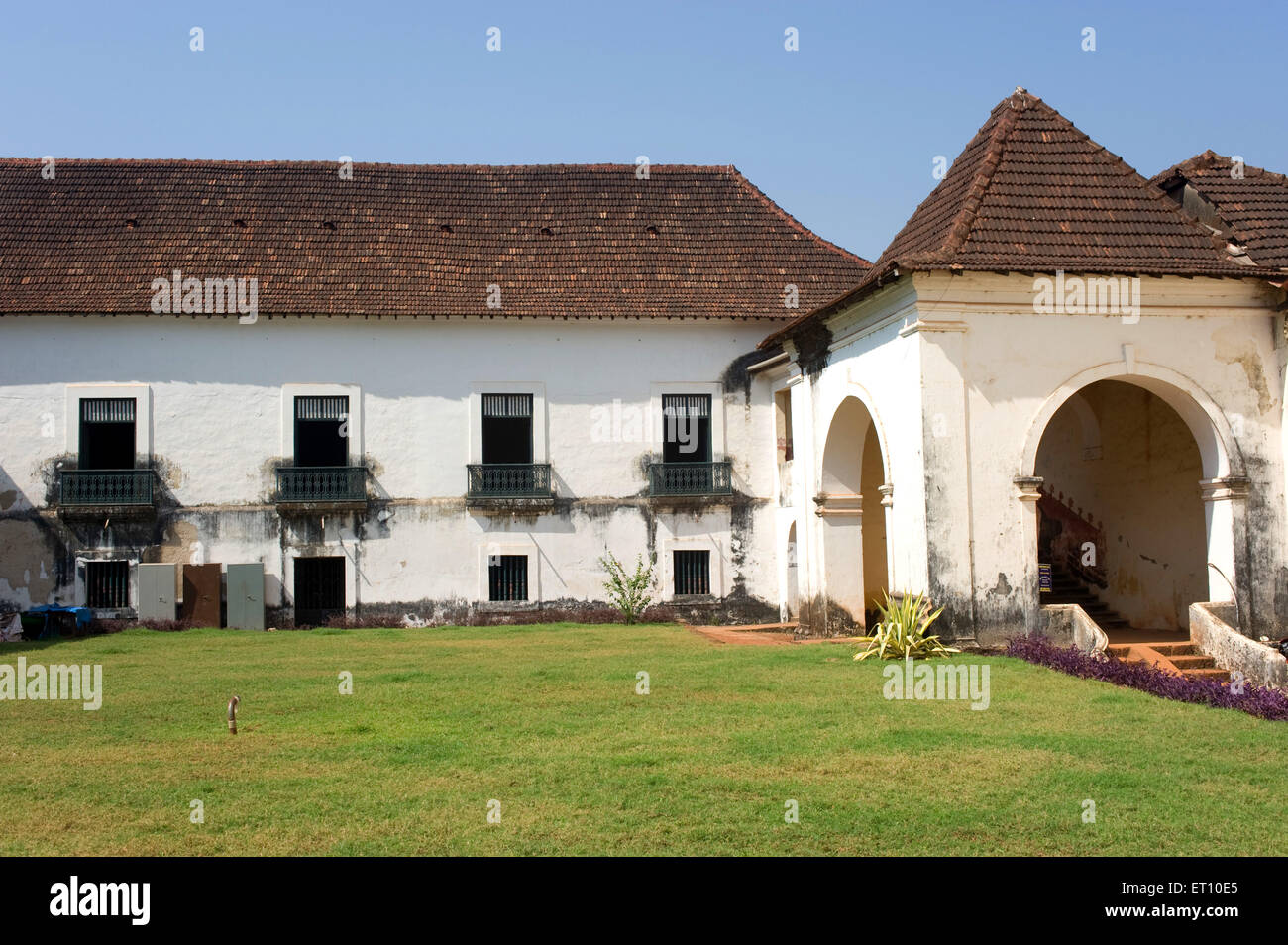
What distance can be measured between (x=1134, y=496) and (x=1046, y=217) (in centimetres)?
472

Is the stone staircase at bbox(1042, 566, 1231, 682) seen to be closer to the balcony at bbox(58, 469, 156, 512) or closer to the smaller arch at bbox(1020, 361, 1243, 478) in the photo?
the smaller arch at bbox(1020, 361, 1243, 478)

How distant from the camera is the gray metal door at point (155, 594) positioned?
2084 centimetres

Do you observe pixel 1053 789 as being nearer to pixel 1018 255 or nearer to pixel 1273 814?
pixel 1273 814

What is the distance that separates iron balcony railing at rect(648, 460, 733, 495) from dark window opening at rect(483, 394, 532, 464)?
7.97 feet

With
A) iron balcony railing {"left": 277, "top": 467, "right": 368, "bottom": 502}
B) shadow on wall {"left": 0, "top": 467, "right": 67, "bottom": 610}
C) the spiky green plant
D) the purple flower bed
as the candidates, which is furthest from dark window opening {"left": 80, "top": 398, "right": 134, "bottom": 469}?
the purple flower bed

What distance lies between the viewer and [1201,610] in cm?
1384

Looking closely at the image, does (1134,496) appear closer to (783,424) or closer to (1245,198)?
(1245,198)

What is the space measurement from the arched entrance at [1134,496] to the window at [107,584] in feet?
49.5

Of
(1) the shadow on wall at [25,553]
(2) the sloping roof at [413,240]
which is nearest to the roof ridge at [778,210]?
(2) the sloping roof at [413,240]

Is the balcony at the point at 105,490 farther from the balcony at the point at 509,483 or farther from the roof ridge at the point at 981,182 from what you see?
the roof ridge at the point at 981,182

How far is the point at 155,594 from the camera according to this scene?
20.9 metres

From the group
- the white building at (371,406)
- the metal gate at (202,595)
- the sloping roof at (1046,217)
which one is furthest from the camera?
the white building at (371,406)

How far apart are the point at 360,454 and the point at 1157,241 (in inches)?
528

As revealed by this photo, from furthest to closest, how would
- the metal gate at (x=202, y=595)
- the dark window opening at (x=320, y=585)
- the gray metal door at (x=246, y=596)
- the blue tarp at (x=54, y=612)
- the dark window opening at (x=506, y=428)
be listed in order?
the dark window opening at (x=506, y=428) → the dark window opening at (x=320, y=585) → the gray metal door at (x=246, y=596) → the metal gate at (x=202, y=595) → the blue tarp at (x=54, y=612)
